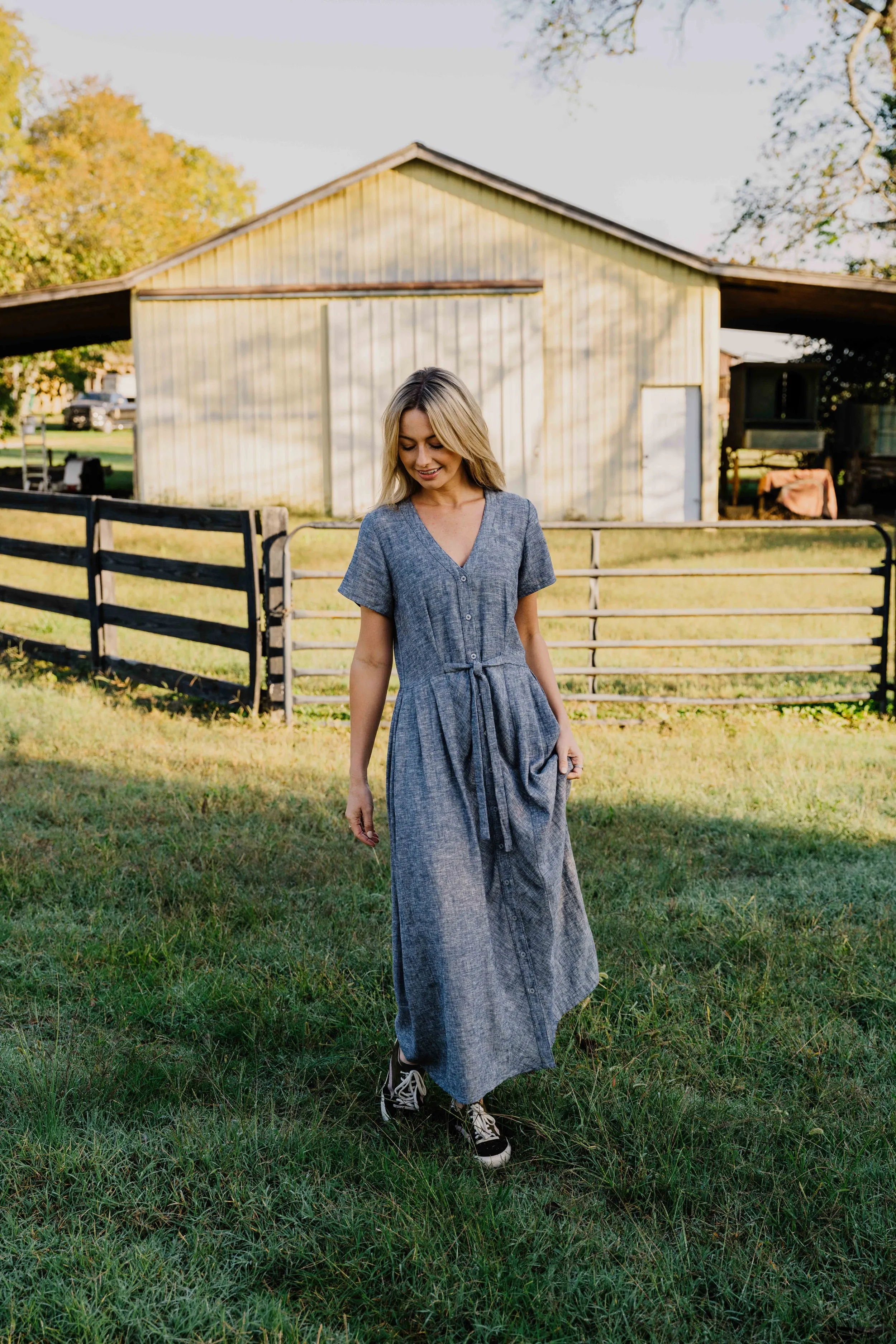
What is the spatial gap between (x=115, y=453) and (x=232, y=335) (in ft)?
65.6

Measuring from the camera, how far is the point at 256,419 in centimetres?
1984

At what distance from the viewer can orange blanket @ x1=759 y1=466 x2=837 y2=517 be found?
20.2 meters

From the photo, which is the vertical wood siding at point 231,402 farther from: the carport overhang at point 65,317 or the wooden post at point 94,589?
the wooden post at point 94,589

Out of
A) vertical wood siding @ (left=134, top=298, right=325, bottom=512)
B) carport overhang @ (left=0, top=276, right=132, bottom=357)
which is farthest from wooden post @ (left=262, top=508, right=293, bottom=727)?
vertical wood siding @ (left=134, top=298, right=325, bottom=512)

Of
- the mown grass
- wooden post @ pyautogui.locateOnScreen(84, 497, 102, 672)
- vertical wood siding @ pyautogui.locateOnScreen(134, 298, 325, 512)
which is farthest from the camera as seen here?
vertical wood siding @ pyautogui.locateOnScreen(134, 298, 325, 512)

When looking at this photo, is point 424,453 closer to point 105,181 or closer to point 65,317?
point 65,317

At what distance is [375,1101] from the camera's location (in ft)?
11.5

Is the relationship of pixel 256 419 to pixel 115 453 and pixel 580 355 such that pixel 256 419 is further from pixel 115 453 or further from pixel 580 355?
pixel 115 453

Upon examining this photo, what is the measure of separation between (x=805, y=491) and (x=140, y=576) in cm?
1397

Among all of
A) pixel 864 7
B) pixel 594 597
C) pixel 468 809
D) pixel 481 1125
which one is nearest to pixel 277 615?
pixel 594 597

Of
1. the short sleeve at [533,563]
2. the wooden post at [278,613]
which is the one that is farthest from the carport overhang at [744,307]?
the short sleeve at [533,563]

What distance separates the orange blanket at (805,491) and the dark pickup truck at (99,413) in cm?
3131

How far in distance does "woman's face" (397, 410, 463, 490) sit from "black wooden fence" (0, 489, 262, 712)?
4.79 meters

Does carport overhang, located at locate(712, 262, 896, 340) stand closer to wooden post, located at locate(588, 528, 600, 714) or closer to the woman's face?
wooden post, located at locate(588, 528, 600, 714)
